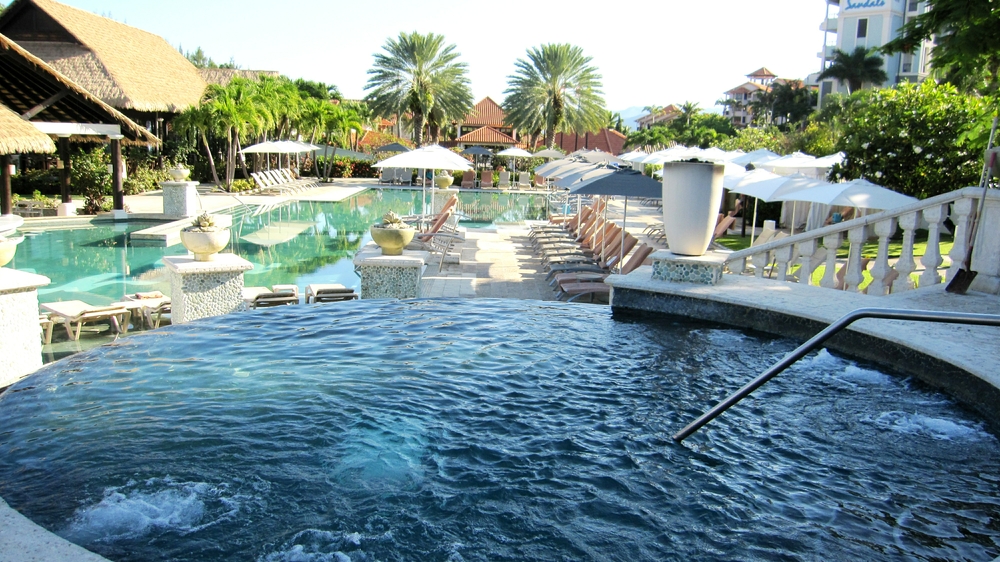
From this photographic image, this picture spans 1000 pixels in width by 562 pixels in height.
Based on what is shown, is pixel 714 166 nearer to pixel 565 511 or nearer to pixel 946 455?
pixel 946 455

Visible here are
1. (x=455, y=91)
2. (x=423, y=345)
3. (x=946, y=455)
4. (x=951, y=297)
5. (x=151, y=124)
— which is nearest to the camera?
(x=946, y=455)

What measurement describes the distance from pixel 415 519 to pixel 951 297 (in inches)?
265

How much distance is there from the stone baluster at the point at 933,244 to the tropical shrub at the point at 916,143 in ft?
27.2

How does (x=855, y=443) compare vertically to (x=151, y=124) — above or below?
below

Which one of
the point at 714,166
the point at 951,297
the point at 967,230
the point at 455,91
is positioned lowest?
the point at 951,297

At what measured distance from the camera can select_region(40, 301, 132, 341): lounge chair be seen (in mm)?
8500

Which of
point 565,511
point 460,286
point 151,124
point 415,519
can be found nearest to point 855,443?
point 565,511

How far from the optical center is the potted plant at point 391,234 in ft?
30.5

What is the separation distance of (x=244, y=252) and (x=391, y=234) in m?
7.79

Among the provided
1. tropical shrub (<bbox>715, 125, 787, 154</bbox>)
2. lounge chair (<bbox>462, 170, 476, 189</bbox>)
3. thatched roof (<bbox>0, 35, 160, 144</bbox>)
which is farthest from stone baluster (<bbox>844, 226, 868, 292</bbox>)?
lounge chair (<bbox>462, 170, 476, 189</bbox>)

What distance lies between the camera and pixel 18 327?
6484 mm

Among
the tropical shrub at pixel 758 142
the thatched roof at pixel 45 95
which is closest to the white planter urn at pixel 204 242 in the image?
A: the thatched roof at pixel 45 95

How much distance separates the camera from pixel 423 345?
24.0 ft

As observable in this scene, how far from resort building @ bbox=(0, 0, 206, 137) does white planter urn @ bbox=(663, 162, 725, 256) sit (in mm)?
26398
